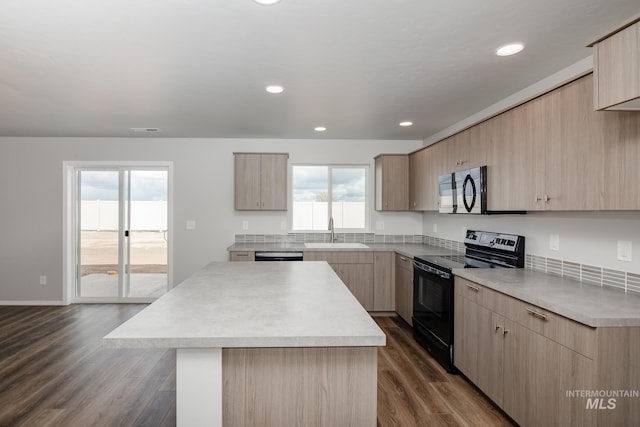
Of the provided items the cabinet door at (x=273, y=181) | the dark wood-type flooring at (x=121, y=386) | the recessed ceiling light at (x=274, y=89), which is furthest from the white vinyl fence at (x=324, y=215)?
the recessed ceiling light at (x=274, y=89)

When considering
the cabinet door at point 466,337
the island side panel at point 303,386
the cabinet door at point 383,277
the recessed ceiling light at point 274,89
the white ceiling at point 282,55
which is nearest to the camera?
the island side panel at point 303,386

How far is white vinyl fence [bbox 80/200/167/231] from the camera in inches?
204

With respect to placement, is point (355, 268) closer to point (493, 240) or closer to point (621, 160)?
point (493, 240)

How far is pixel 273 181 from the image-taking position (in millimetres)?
4887

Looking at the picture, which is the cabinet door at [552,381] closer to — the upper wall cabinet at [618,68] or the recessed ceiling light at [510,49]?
the upper wall cabinet at [618,68]

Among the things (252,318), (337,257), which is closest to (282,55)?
(252,318)

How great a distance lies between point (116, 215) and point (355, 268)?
359 cm

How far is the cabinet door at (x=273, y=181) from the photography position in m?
4.88

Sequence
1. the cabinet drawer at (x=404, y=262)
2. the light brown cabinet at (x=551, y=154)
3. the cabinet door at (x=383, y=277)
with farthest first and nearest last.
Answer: the cabinet door at (x=383, y=277) < the cabinet drawer at (x=404, y=262) < the light brown cabinet at (x=551, y=154)

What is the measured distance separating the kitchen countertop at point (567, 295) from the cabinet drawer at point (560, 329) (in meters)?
0.04

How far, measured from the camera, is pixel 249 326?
145 cm

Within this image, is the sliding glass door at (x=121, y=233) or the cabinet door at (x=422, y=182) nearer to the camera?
the cabinet door at (x=422, y=182)

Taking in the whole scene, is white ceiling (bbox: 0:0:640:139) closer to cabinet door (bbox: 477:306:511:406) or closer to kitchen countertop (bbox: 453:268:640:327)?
kitchen countertop (bbox: 453:268:640:327)

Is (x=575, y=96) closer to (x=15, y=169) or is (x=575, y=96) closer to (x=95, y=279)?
(x=95, y=279)
